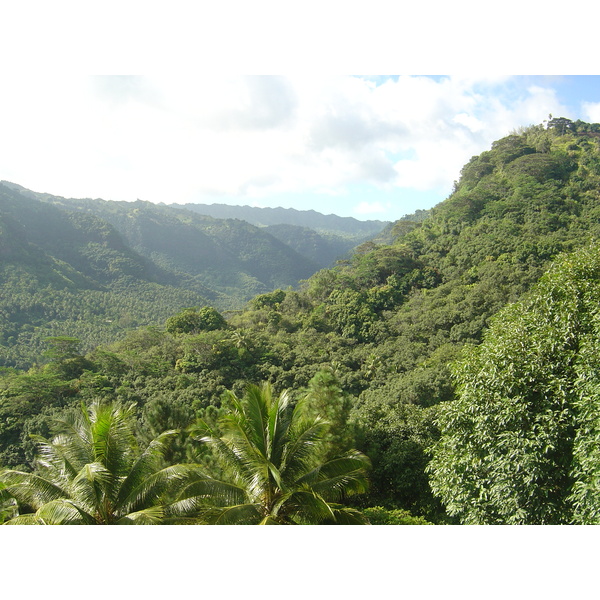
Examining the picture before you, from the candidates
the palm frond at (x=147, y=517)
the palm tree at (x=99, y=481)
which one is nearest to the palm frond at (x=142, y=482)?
the palm tree at (x=99, y=481)

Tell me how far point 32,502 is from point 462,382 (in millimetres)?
6475

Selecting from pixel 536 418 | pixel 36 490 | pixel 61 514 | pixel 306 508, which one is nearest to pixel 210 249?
pixel 36 490

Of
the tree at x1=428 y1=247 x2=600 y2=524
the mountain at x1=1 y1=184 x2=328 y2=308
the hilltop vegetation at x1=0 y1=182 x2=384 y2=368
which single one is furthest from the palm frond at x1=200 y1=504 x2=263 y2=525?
the mountain at x1=1 y1=184 x2=328 y2=308

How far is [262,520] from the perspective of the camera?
5594mm

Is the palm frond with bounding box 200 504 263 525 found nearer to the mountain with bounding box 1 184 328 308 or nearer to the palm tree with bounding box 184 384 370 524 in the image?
the palm tree with bounding box 184 384 370 524

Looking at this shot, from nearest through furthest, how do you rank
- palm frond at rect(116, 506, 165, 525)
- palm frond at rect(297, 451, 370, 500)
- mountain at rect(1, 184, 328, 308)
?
palm frond at rect(116, 506, 165, 525), palm frond at rect(297, 451, 370, 500), mountain at rect(1, 184, 328, 308)

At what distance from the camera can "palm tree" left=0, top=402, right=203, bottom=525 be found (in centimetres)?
508

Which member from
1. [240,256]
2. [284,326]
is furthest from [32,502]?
[240,256]

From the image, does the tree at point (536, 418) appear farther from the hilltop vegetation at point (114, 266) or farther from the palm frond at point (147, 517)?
the hilltop vegetation at point (114, 266)

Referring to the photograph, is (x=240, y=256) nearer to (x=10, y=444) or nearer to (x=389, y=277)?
(x=389, y=277)

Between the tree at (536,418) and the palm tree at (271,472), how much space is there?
152 cm

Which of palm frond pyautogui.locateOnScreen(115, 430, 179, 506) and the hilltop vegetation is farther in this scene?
the hilltop vegetation

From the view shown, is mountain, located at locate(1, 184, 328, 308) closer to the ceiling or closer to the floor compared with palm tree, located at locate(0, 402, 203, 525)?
closer to the ceiling

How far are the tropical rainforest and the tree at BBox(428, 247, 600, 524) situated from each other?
0.09ft
